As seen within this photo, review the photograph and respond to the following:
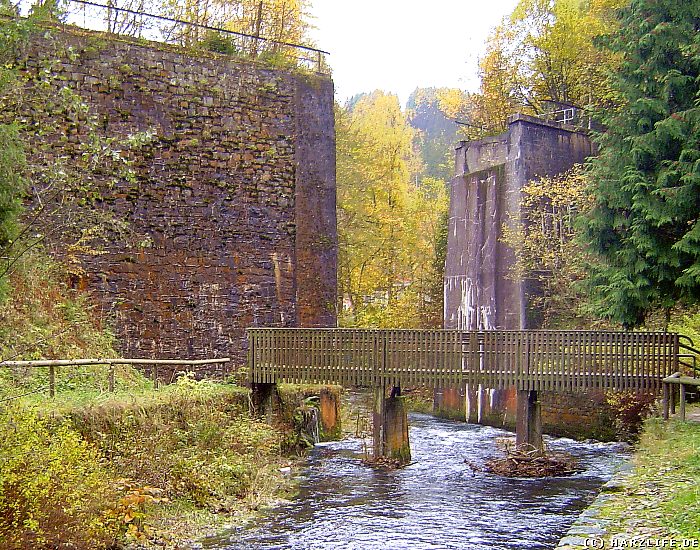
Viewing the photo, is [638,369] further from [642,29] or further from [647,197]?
[642,29]

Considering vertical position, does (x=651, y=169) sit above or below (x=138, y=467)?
above

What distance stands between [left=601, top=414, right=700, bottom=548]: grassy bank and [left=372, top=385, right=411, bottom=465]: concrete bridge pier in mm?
6514

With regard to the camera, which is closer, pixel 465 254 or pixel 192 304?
pixel 192 304

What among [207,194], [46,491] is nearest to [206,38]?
[207,194]

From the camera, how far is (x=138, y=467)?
13422mm

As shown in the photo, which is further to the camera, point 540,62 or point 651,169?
point 540,62

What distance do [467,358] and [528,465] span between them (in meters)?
2.51

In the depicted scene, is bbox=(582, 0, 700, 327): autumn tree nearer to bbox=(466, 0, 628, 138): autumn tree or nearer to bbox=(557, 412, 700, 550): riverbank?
bbox=(557, 412, 700, 550): riverbank

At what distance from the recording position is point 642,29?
55.3 feet

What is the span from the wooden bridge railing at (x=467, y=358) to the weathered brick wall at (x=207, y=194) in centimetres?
222

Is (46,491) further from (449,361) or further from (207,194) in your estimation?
(207,194)

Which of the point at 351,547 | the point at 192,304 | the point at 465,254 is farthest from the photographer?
the point at 465,254

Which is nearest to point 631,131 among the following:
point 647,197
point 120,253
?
point 647,197

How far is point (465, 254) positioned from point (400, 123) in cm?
1512
